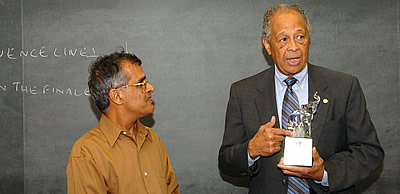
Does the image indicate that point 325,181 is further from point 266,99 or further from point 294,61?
point 294,61

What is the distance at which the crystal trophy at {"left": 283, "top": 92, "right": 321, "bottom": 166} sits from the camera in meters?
1.71

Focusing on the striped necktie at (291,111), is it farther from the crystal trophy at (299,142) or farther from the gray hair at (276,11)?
the gray hair at (276,11)

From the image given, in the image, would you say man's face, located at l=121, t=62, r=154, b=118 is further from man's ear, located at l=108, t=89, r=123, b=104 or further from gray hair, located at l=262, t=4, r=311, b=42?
gray hair, located at l=262, t=4, r=311, b=42

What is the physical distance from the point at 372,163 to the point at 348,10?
171cm

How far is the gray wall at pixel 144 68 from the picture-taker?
331 centimetres

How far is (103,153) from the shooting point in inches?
82.4

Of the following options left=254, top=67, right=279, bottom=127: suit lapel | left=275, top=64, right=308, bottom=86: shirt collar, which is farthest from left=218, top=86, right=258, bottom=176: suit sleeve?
left=275, top=64, right=308, bottom=86: shirt collar

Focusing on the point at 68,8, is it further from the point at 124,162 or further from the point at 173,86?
the point at 124,162

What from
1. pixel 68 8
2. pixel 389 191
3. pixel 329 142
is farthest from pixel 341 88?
pixel 68 8

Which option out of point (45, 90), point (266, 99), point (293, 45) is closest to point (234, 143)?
point (266, 99)

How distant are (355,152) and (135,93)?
1272 millimetres

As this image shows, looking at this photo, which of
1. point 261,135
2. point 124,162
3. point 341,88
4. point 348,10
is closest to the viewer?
point 261,135

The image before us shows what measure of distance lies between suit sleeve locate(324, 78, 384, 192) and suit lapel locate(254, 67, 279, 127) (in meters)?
0.37

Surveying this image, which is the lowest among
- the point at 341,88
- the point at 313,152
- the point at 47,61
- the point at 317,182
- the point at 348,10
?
the point at 317,182
